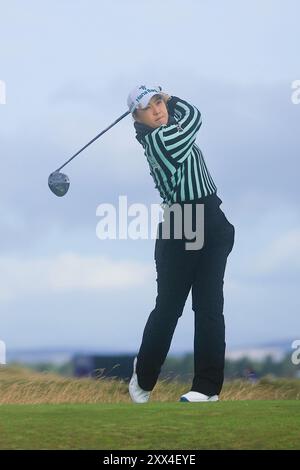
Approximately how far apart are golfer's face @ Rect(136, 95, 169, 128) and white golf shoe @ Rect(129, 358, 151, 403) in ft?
→ 7.66

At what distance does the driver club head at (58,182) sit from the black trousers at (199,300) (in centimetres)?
111

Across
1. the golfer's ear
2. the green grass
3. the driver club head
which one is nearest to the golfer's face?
the golfer's ear

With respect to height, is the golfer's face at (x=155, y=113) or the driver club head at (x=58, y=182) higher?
the golfer's face at (x=155, y=113)

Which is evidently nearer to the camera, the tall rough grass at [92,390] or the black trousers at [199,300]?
the black trousers at [199,300]

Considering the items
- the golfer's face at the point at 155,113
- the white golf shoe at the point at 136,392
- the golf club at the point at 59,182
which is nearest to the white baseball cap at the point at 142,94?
the golfer's face at the point at 155,113

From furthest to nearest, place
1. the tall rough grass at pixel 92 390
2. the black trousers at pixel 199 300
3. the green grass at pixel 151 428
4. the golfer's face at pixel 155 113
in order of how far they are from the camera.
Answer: the tall rough grass at pixel 92 390 < the golfer's face at pixel 155 113 < the black trousers at pixel 199 300 < the green grass at pixel 151 428

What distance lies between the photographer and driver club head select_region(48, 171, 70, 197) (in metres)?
8.47

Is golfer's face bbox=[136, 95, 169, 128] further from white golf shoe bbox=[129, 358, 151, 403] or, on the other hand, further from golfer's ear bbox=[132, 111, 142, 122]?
white golf shoe bbox=[129, 358, 151, 403]

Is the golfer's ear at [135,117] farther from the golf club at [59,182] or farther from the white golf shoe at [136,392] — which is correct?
the white golf shoe at [136,392]

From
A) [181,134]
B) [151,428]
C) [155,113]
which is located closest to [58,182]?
[155,113]

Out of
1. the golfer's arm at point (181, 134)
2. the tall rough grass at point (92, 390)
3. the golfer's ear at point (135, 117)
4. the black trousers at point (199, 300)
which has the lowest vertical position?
the tall rough grass at point (92, 390)

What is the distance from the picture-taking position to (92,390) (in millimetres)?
9578

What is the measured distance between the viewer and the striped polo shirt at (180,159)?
8.23 m
